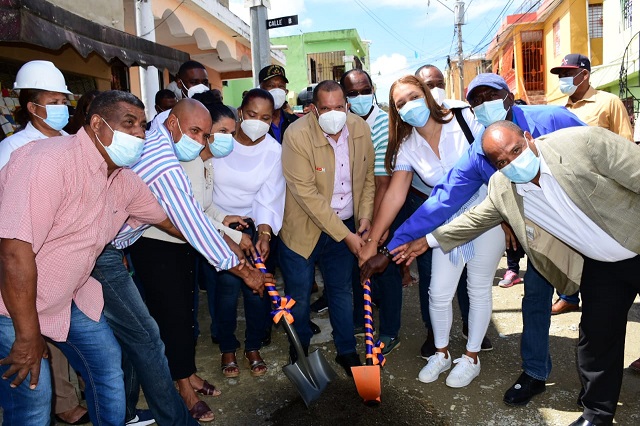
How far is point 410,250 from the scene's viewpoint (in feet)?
A: 10.7

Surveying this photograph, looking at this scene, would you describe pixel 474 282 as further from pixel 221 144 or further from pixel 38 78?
pixel 38 78

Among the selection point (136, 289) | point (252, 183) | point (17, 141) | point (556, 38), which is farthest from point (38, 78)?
point (556, 38)

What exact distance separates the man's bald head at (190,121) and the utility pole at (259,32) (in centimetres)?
391

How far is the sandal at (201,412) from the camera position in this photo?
9.91ft

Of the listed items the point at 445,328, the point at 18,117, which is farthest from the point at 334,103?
the point at 18,117

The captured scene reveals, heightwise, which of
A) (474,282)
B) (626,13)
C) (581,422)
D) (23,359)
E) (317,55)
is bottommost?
(581,422)

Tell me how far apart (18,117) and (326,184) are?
7.16ft

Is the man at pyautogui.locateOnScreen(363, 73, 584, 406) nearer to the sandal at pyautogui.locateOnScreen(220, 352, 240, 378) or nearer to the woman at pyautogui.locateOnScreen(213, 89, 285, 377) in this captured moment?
the woman at pyautogui.locateOnScreen(213, 89, 285, 377)

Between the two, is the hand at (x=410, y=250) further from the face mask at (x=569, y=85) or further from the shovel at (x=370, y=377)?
the face mask at (x=569, y=85)

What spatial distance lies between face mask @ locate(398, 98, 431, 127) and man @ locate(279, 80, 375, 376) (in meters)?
0.37

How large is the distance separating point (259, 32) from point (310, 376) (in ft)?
16.7

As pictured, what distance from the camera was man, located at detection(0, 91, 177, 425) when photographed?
1.84m

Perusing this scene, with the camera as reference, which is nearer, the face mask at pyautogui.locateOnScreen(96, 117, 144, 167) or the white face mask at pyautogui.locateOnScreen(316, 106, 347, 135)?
the face mask at pyautogui.locateOnScreen(96, 117, 144, 167)

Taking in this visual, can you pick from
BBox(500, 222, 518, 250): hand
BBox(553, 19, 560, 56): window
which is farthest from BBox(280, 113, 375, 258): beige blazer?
BBox(553, 19, 560, 56): window
